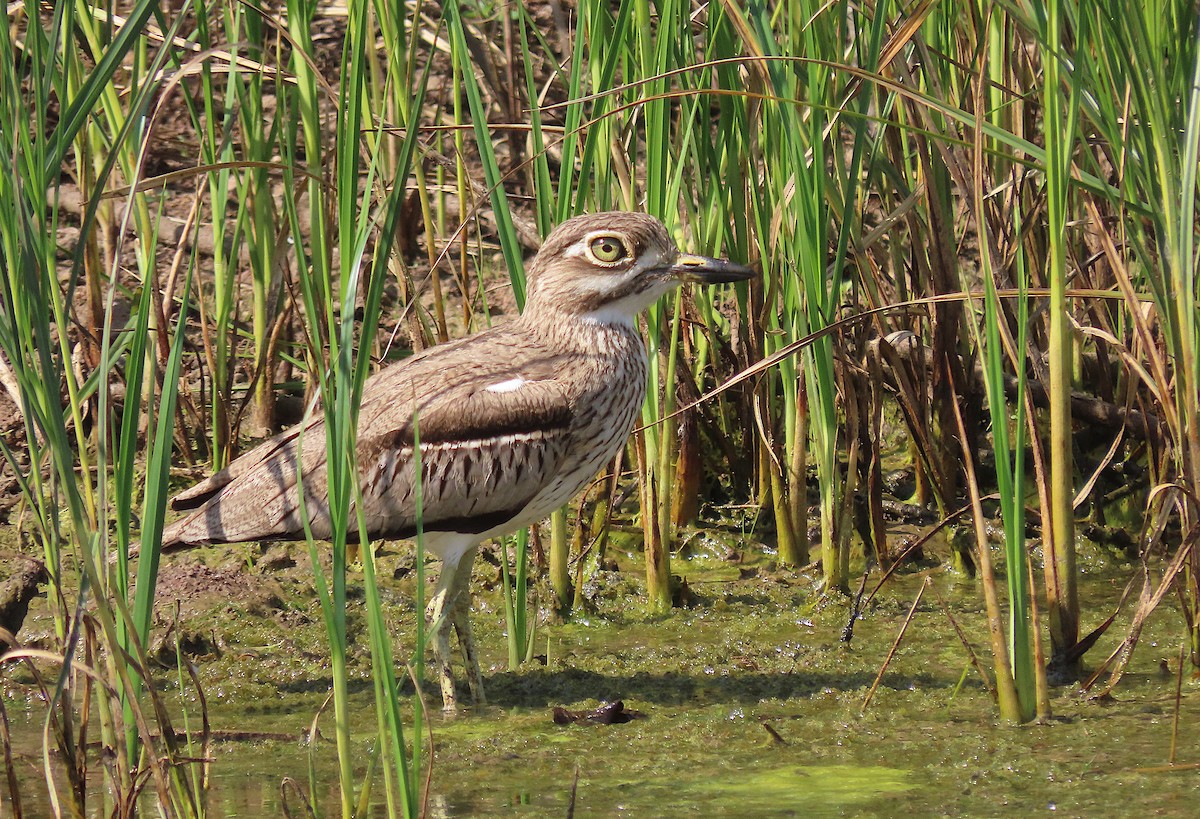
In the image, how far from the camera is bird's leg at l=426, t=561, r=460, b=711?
441cm

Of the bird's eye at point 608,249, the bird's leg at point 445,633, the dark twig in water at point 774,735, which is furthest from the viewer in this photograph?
the bird's eye at point 608,249

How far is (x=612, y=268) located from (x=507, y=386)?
47cm

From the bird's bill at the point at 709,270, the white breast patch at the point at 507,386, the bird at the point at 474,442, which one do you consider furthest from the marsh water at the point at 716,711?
the bird's bill at the point at 709,270

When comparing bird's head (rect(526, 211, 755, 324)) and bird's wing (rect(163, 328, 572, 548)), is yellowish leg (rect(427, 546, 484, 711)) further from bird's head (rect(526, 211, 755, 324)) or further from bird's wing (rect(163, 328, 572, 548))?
bird's head (rect(526, 211, 755, 324))

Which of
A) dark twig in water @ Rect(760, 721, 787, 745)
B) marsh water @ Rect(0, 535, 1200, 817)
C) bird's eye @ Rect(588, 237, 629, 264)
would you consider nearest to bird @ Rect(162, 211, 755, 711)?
bird's eye @ Rect(588, 237, 629, 264)

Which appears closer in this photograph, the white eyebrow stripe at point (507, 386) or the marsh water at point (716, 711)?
the marsh water at point (716, 711)

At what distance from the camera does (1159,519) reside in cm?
372

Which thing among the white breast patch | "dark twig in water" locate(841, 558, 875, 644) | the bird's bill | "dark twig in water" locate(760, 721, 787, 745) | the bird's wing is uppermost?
the bird's bill

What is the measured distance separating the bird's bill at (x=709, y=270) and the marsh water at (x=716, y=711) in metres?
1.13

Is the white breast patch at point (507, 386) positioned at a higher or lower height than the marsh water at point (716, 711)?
higher

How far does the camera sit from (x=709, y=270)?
14.8ft

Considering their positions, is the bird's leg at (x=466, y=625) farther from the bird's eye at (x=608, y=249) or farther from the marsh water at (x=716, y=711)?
the bird's eye at (x=608, y=249)

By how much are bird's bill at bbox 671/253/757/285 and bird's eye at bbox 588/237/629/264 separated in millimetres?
160

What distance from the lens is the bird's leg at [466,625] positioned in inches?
175
